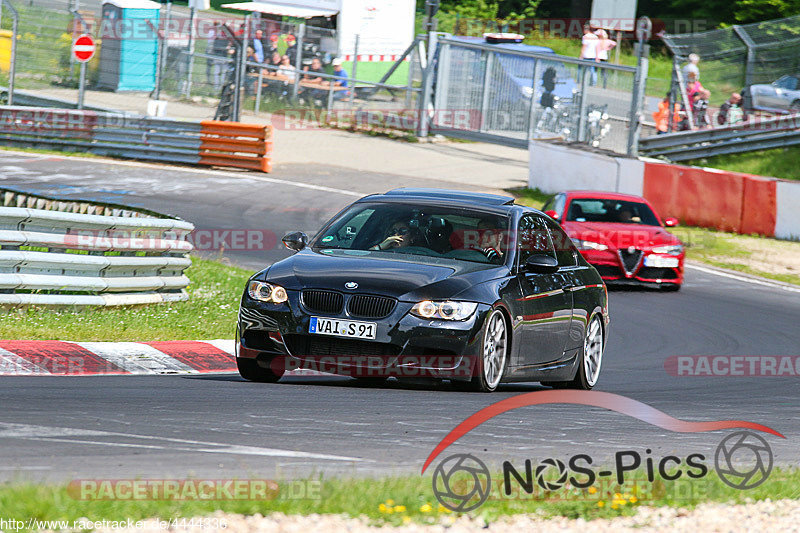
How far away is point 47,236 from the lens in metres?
10.7

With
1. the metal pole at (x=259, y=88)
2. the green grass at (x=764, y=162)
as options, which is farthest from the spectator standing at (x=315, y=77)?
the green grass at (x=764, y=162)

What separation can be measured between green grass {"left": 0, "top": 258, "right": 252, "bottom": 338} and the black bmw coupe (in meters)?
2.05

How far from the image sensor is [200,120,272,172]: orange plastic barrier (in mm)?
26531

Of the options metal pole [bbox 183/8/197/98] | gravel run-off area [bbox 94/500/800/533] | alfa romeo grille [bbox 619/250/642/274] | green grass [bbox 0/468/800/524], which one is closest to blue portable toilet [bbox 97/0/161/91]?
metal pole [bbox 183/8/197/98]

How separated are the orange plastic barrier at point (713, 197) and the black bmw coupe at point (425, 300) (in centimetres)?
1423

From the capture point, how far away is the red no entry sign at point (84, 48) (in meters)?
28.3

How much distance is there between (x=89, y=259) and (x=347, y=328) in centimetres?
370

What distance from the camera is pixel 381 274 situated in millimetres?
8336

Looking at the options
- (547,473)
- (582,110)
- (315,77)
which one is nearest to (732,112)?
(582,110)

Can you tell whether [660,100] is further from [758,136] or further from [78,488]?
[78,488]

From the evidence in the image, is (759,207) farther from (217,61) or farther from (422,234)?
(422,234)
